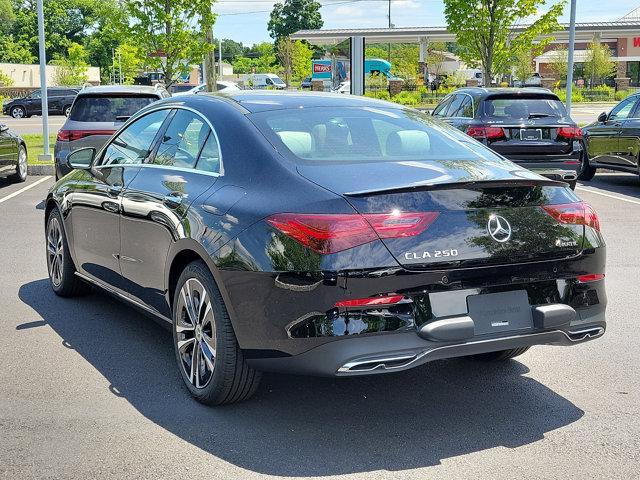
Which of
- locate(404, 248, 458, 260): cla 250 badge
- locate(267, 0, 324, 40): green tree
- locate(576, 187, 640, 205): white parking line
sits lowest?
locate(576, 187, 640, 205): white parking line

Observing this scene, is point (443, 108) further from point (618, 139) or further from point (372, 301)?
point (372, 301)

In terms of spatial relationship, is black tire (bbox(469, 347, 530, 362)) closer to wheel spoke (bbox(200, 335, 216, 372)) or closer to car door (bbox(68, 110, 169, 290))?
wheel spoke (bbox(200, 335, 216, 372))

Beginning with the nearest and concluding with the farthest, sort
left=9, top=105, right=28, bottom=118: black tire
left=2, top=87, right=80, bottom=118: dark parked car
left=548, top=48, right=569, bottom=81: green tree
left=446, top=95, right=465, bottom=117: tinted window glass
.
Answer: left=446, top=95, right=465, bottom=117: tinted window glass
left=2, top=87, right=80, bottom=118: dark parked car
left=9, top=105, right=28, bottom=118: black tire
left=548, top=48, right=569, bottom=81: green tree

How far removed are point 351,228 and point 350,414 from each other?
3.65ft

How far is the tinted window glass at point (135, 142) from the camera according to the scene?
18.6ft

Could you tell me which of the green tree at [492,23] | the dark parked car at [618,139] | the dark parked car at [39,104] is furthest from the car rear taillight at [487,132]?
the dark parked car at [39,104]

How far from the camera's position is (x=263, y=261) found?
4035 millimetres

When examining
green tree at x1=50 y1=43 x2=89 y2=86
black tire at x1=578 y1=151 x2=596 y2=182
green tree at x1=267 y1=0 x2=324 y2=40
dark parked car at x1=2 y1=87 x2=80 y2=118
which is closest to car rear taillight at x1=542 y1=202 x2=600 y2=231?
black tire at x1=578 y1=151 x2=596 y2=182

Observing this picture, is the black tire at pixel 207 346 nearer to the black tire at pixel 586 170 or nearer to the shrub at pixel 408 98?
the black tire at pixel 586 170

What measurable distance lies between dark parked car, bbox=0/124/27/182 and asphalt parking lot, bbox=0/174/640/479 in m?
9.75

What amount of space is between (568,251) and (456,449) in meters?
1.11

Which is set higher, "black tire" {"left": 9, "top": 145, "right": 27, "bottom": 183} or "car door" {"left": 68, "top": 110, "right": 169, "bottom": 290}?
"car door" {"left": 68, "top": 110, "right": 169, "bottom": 290}

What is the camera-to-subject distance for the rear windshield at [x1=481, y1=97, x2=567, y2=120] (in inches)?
→ 518

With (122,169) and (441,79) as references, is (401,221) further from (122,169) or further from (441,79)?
(441,79)
